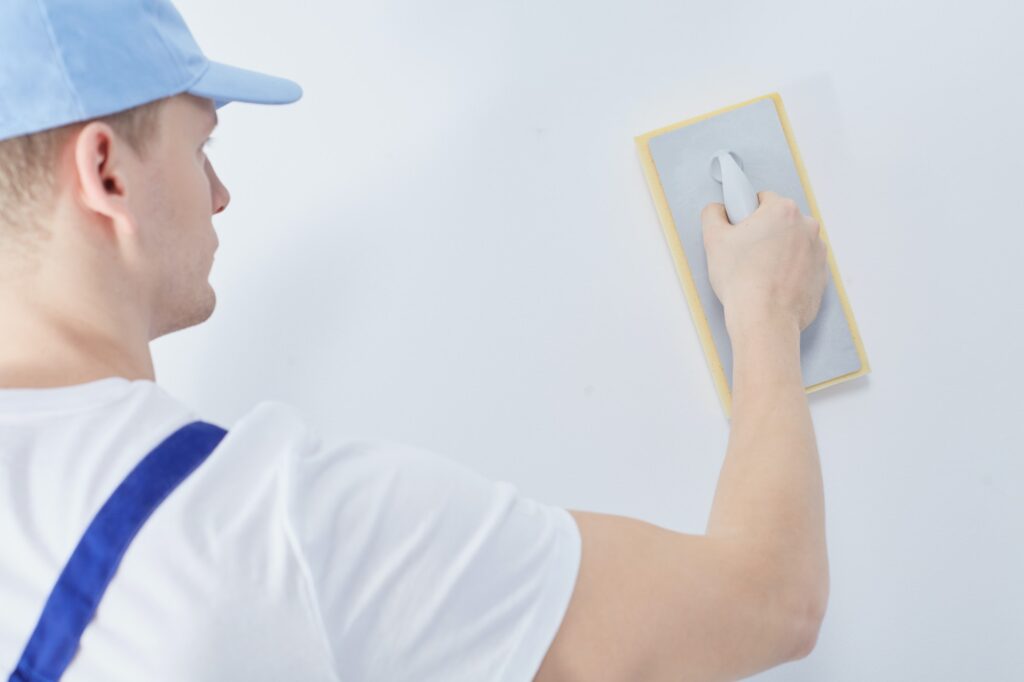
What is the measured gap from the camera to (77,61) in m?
0.56

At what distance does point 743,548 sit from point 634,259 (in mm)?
288

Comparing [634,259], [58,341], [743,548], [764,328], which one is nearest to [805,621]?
[743,548]

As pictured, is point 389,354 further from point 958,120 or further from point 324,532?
point 958,120

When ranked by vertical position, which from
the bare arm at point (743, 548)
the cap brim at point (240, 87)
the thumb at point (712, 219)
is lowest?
the bare arm at point (743, 548)

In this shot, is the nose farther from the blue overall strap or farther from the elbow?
the elbow

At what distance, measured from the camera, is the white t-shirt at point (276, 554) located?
488 millimetres

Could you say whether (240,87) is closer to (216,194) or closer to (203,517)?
(216,194)

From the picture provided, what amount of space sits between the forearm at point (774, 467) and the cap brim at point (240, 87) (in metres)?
0.37

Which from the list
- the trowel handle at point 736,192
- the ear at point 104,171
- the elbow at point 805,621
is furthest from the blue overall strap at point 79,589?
the trowel handle at point 736,192

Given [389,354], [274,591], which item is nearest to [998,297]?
[389,354]

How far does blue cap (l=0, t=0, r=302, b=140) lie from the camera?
549 millimetres

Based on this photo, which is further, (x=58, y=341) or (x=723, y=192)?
(x=723, y=192)

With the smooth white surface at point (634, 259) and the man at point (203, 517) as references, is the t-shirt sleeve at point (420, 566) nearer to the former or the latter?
the man at point (203, 517)

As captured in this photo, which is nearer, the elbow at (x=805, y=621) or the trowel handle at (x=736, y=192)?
the elbow at (x=805, y=621)
